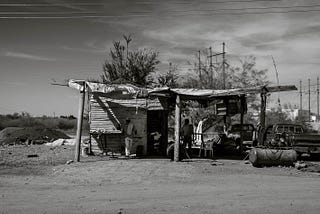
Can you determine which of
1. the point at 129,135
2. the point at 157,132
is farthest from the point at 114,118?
the point at 157,132

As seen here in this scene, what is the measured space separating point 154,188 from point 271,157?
267 inches

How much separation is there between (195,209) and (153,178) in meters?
4.79

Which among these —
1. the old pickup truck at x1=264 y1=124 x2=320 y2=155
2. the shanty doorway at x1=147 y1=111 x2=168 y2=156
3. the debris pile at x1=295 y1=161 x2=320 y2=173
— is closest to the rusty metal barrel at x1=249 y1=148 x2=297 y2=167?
the debris pile at x1=295 y1=161 x2=320 y2=173

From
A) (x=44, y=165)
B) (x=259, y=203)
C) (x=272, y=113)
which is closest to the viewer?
(x=259, y=203)

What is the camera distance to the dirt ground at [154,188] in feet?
28.4

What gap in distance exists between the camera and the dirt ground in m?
8.66

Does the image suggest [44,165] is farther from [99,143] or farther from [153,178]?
[153,178]

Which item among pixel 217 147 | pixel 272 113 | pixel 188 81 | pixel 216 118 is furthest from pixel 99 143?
pixel 272 113

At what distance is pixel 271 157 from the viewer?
16.3 m

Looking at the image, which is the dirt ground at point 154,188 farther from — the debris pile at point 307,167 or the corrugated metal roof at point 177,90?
the corrugated metal roof at point 177,90

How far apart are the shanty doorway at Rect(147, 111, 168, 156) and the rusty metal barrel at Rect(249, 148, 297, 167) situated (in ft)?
20.8

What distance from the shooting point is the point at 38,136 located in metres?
34.1

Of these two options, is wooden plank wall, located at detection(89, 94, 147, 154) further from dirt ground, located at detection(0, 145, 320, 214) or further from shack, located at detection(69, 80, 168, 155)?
dirt ground, located at detection(0, 145, 320, 214)

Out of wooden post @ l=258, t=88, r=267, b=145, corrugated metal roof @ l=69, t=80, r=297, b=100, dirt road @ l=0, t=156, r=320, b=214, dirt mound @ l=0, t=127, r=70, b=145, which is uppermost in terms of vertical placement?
corrugated metal roof @ l=69, t=80, r=297, b=100
